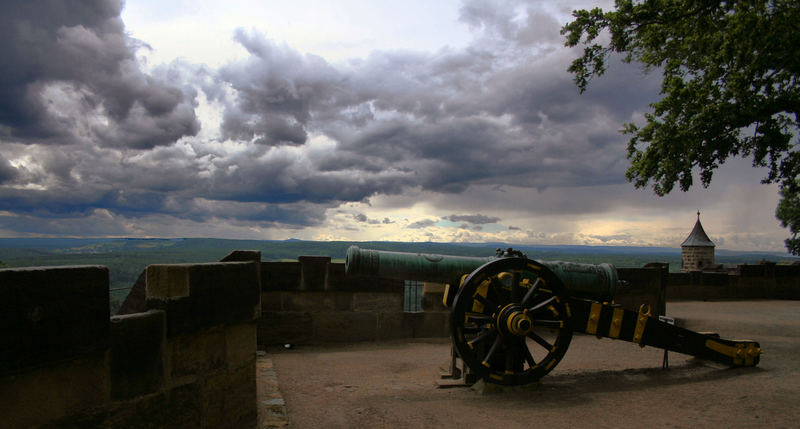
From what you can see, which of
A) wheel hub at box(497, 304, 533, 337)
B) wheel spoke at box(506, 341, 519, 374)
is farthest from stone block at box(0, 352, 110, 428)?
wheel spoke at box(506, 341, 519, 374)

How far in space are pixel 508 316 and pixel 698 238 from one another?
3148cm

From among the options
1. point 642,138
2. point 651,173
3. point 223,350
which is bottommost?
point 223,350

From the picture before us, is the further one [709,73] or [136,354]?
[709,73]

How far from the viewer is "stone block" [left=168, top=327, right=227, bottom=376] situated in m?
2.76

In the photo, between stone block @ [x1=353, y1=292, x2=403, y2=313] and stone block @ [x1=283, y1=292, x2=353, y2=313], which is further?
stone block @ [x1=353, y1=292, x2=403, y2=313]

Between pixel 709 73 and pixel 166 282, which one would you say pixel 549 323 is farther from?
pixel 709 73

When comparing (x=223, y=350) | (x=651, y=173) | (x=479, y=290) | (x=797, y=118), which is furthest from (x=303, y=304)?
(x=797, y=118)

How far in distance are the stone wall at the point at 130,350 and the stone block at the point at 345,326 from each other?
4.36 metres

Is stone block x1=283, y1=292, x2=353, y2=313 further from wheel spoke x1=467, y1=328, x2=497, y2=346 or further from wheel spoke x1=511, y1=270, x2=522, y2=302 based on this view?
wheel spoke x1=511, y1=270, x2=522, y2=302

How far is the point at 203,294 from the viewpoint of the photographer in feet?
9.66

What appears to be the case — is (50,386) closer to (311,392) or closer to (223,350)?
(223,350)

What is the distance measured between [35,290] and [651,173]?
469 inches

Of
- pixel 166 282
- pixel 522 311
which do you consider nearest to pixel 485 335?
pixel 522 311

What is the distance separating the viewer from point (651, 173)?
11.3 meters
